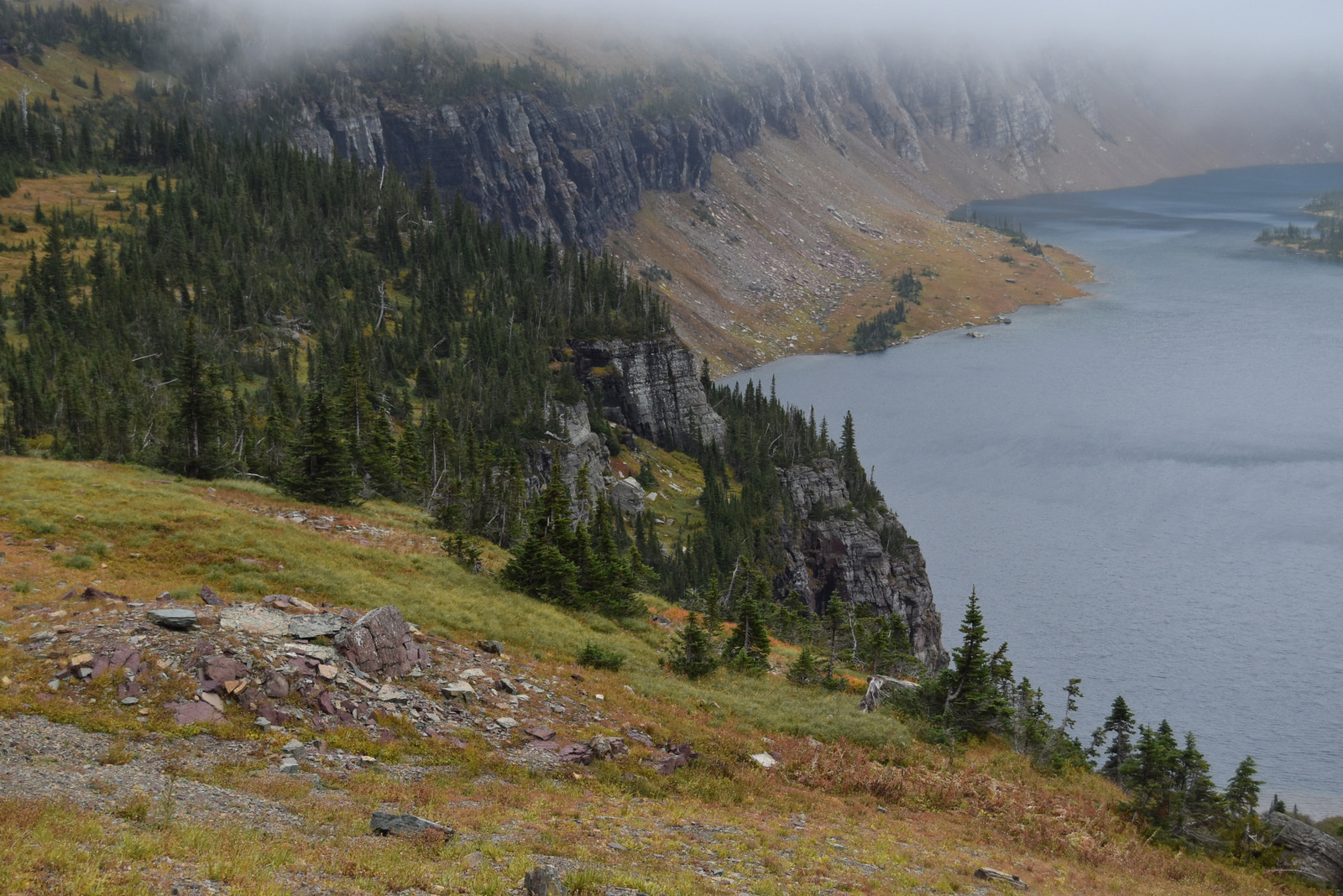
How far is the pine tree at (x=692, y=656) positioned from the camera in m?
44.9

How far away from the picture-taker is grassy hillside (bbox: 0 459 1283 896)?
18.5 meters

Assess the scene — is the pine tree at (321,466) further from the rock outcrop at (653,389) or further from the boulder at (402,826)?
the rock outcrop at (653,389)

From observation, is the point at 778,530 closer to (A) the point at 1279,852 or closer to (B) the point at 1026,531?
(B) the point at 1026,531

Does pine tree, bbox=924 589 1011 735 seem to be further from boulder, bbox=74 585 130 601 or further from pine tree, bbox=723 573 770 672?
boulder, bbox=74 585 130 601

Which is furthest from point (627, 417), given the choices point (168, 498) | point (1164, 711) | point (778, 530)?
point (168, 498)

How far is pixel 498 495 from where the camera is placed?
9175 cm

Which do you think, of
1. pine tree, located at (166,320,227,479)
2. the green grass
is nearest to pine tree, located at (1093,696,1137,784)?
the green grass

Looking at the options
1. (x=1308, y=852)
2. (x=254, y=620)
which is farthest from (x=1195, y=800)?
(x=254, y=620)

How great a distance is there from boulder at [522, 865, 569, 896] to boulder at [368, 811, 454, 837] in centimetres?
345

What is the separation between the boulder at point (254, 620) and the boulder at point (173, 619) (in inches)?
38.4

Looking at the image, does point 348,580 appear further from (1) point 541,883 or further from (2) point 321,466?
(1) point 541,883

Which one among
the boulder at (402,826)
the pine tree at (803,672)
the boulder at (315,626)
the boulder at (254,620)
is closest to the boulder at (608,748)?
the boulder at (402,826)

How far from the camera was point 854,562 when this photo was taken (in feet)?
523

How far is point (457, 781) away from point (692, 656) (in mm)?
22009
